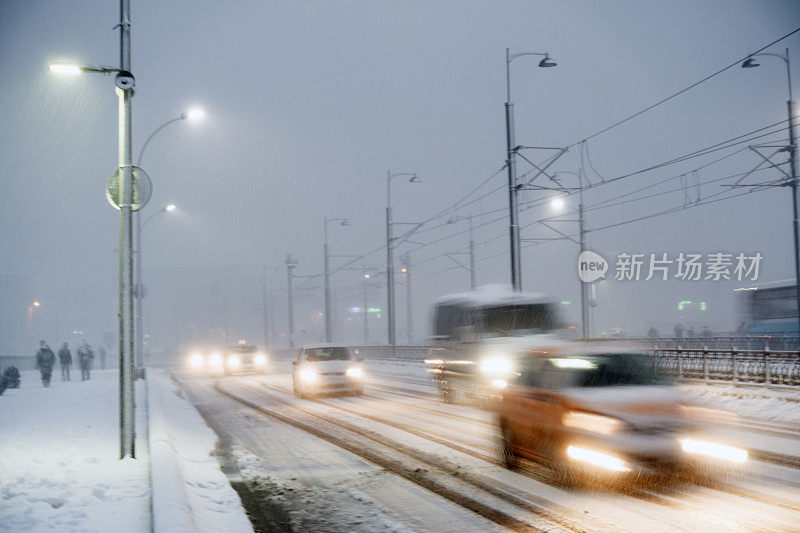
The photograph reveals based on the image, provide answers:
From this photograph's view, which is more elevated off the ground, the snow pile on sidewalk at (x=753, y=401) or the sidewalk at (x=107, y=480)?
the sidewalk at (x=107, y=480)

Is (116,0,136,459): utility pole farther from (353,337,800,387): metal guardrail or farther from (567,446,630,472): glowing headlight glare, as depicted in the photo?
(353,337,800,387): metal guardrail

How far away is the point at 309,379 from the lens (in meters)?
20.5

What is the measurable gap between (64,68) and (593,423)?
8394mm

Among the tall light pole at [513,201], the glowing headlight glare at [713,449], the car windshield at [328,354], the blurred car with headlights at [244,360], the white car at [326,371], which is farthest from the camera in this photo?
the blurred car with headlights at [244,360]

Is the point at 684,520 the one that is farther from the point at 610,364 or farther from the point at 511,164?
the point at 511,164

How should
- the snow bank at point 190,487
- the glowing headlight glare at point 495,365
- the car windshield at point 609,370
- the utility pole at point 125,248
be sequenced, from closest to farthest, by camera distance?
the snow bank at point 190,487, the car windshield at point 609,370, the utility pole at point 125,248, the glowing headlight glare at point 495,365

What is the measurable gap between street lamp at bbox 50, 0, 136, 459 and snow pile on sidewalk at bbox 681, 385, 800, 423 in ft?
32.0

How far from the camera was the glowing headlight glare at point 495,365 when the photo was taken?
1386 cm

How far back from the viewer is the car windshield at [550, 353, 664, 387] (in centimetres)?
796

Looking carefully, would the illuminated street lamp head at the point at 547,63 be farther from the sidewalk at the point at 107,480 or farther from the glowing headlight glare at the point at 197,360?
the glowing headlight glare at the point at 197,360

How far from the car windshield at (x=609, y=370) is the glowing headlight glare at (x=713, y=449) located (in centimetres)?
76

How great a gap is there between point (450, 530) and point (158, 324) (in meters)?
142

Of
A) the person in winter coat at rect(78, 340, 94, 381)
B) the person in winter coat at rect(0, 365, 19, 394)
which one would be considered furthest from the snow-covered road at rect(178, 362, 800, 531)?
the person in winter coat at rect(78, 340, 94, 381)

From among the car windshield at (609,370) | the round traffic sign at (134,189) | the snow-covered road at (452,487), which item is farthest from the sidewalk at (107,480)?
the car windshield at (609,370)
